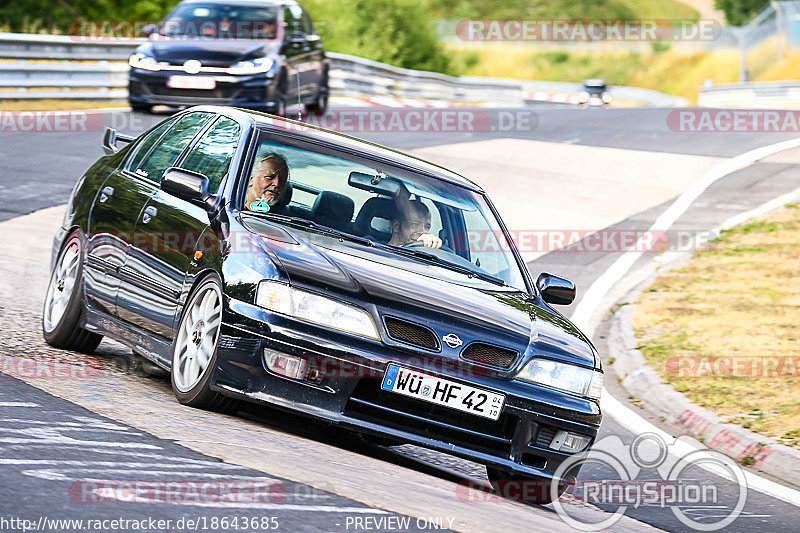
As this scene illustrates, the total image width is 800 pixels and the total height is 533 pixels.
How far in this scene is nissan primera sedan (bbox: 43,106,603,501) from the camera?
233 inches

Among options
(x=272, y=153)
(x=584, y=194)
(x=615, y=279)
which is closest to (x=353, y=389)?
(x=272, y=153)

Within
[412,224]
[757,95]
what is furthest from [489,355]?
[757,95]

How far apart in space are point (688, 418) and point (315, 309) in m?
3.63

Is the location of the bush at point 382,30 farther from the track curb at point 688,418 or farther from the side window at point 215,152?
the side window at point 215,152

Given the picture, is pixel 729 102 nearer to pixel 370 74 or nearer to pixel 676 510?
pixel 370 74

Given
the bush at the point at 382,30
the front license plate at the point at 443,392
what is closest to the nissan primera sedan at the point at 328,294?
the front license plate at the point at 443,392

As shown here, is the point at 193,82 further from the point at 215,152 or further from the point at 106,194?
the point at 215,152

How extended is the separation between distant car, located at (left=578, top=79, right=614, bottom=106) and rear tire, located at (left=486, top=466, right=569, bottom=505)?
3460cm

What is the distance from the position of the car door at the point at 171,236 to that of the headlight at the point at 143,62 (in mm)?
12061

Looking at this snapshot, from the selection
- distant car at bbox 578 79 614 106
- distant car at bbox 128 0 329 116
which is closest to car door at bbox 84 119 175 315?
distant car at bbox 128 0 329 116

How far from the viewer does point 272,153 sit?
7.15 metres

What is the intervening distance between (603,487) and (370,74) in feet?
87.8

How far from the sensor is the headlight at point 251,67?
62.8 ft

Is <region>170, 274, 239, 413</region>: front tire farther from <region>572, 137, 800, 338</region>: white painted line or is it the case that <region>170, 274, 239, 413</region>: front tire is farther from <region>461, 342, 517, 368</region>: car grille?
<region>572, 137, 800, 338</region>: white painted line
